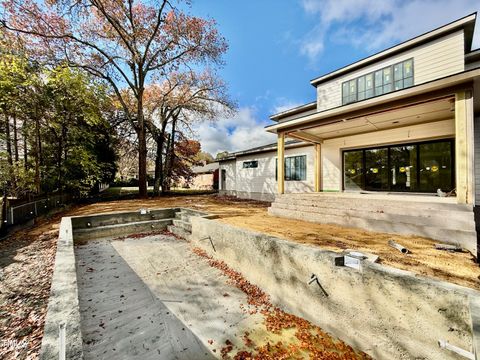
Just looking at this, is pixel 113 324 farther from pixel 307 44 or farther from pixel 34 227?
pixel 307 44

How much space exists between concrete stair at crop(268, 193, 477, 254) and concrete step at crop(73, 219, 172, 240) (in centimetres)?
525

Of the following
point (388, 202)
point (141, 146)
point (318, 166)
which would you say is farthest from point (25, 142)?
point (388, 202)

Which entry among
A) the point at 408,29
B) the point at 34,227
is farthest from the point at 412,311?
the point at 408,29

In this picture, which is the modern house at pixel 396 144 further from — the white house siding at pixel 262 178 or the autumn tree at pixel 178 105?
the autumn tree at pixel 178 105

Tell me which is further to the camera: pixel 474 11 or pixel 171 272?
pixel 474 11

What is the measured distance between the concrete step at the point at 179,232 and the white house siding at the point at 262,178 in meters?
7.09

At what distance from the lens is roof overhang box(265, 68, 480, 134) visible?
4672 millimetres

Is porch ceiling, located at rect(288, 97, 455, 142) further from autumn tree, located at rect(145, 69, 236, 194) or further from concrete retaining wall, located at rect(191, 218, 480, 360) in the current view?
autumn tree, located at rect(145, 69, 236, 194)

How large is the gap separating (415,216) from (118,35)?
58.9 ft

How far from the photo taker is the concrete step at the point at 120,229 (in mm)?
7320

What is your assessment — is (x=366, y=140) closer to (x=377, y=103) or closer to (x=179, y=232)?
(x=377, y=103)

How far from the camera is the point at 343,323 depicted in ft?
9.55

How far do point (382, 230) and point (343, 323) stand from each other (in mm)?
3234

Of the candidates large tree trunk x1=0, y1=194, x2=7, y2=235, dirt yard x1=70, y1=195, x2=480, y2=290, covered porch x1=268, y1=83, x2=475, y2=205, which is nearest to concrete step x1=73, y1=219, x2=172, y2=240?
large tree trunk x1=0, y1=194, x2=7, y2=235
